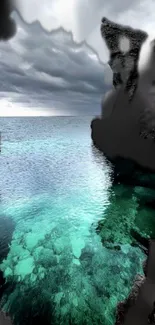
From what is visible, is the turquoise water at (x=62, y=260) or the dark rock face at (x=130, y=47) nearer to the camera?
the turquoise water at (x=62, y=260)

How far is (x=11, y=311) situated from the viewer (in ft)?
45.0

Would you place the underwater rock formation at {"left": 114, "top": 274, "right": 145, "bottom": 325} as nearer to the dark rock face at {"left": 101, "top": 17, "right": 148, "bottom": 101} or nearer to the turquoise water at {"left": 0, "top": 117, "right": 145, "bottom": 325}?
the turquoise water at {"left": 0, "top": 117, "right": 145, "bottom": 325}

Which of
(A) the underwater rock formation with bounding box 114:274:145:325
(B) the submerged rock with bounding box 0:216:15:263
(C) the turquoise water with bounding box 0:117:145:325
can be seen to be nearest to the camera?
(A) the underwater rock formation with bounding box 114:274:145:325

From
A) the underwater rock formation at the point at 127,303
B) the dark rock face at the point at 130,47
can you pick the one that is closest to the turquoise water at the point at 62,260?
the underwater rock formation at the point at 127,303

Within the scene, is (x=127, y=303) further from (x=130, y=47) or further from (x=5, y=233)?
(x=130, y=47)

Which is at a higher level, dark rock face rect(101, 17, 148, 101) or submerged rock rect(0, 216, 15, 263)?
dark rock face rect(101, 17, 148, 101)

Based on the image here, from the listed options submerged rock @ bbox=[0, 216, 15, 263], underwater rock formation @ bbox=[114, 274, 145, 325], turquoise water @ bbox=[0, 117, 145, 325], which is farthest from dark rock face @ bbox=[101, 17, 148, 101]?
underwater rock formation @ bbox=[114, 274, 145, 325]

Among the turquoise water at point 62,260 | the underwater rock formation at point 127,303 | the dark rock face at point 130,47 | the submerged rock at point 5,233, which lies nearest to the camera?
the underwater rock formation at point 127,303

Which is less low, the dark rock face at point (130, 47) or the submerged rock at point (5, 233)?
the dark rock face at point (130, 47)

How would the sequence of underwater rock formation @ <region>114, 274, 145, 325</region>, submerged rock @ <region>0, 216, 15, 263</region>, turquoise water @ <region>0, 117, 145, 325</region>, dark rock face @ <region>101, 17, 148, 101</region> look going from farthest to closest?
dark rock face @ <region>101, 17, 148, 101</region> → submerged rock @ <region>0, 216, 15, 263</region> → turquoise water @ <region>0, 117, 145, 325</region> → underwater rock formation @ <region>114, 274, 145, 325</region>

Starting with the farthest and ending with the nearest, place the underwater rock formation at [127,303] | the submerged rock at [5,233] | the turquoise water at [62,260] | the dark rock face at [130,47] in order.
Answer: the dark rock face at [130,47]
the submerged rock at [5,233]
the turquoise water at [62,260]
the underwater rock formation at [127,303]

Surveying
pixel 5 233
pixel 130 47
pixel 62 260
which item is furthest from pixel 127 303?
pixel 130 47

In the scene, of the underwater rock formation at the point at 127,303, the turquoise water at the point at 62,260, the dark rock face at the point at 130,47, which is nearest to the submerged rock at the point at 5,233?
the turquoise water at the point at 62,260

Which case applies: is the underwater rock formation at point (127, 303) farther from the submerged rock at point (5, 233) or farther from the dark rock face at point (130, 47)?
the dark rock face at point (130, 47)
